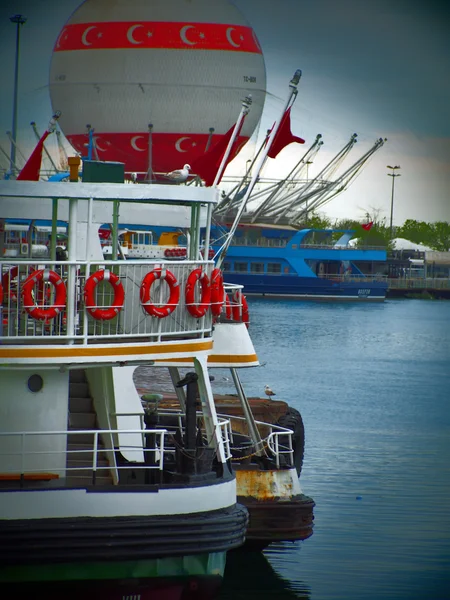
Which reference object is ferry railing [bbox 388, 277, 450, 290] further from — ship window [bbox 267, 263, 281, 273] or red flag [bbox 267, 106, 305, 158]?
red flag [bbox 267, 106, 305, 158]

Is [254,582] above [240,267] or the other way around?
the other way around

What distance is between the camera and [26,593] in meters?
12.5

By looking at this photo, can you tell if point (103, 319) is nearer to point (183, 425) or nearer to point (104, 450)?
point (104, 450)

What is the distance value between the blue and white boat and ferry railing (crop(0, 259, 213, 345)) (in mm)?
87578

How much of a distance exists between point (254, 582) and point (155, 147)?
277ft

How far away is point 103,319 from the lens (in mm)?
13281

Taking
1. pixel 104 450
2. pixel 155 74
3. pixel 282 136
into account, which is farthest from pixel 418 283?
pixel 104 450

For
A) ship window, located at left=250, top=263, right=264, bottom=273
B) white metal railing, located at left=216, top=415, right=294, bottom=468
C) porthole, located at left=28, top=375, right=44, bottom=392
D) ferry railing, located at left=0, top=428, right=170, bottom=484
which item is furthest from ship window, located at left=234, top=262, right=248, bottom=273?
porthole, located at left=28, top=375, right=44, bottom=392

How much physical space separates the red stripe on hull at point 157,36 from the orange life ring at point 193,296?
86.1 metres

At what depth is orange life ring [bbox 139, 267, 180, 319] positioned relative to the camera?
13477mm

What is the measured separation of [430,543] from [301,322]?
5673 cm

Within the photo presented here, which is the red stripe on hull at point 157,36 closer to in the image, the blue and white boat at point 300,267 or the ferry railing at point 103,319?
the blue and white boat at point 300,267

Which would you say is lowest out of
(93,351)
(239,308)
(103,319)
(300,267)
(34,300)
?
(300,267)

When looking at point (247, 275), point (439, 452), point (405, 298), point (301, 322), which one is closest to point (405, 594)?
point (439, 452)
